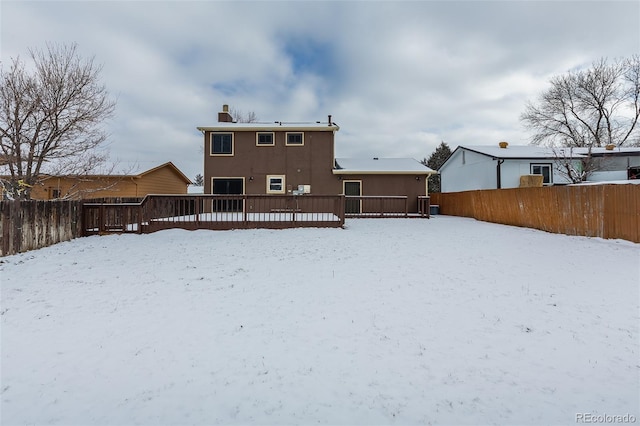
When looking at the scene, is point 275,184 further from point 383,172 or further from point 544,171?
point 544,171

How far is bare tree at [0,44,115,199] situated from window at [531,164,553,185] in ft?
71.4

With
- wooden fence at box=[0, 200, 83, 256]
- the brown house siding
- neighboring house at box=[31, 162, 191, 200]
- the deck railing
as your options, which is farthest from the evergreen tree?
wooden fence at box=[0, 200, 83, 256]

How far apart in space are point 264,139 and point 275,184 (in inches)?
102

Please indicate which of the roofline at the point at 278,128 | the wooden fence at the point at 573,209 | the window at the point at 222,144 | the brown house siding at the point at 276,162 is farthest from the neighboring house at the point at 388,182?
the window at the point at 222,144

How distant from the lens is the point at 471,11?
10211 mm

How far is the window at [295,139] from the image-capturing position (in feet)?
55.3

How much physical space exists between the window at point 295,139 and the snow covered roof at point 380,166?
2.51 metres

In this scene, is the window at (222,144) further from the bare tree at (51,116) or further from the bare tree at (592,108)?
the bare tree at (592,108)

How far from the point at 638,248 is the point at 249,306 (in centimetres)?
925

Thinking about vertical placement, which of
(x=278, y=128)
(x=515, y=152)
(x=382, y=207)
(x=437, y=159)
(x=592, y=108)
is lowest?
(x=382, y=207)

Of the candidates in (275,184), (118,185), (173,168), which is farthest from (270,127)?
(173,168)

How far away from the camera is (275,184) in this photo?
1684cm

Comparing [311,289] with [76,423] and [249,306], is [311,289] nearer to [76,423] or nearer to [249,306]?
[249,306]

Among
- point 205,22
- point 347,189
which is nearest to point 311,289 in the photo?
point 205,22
